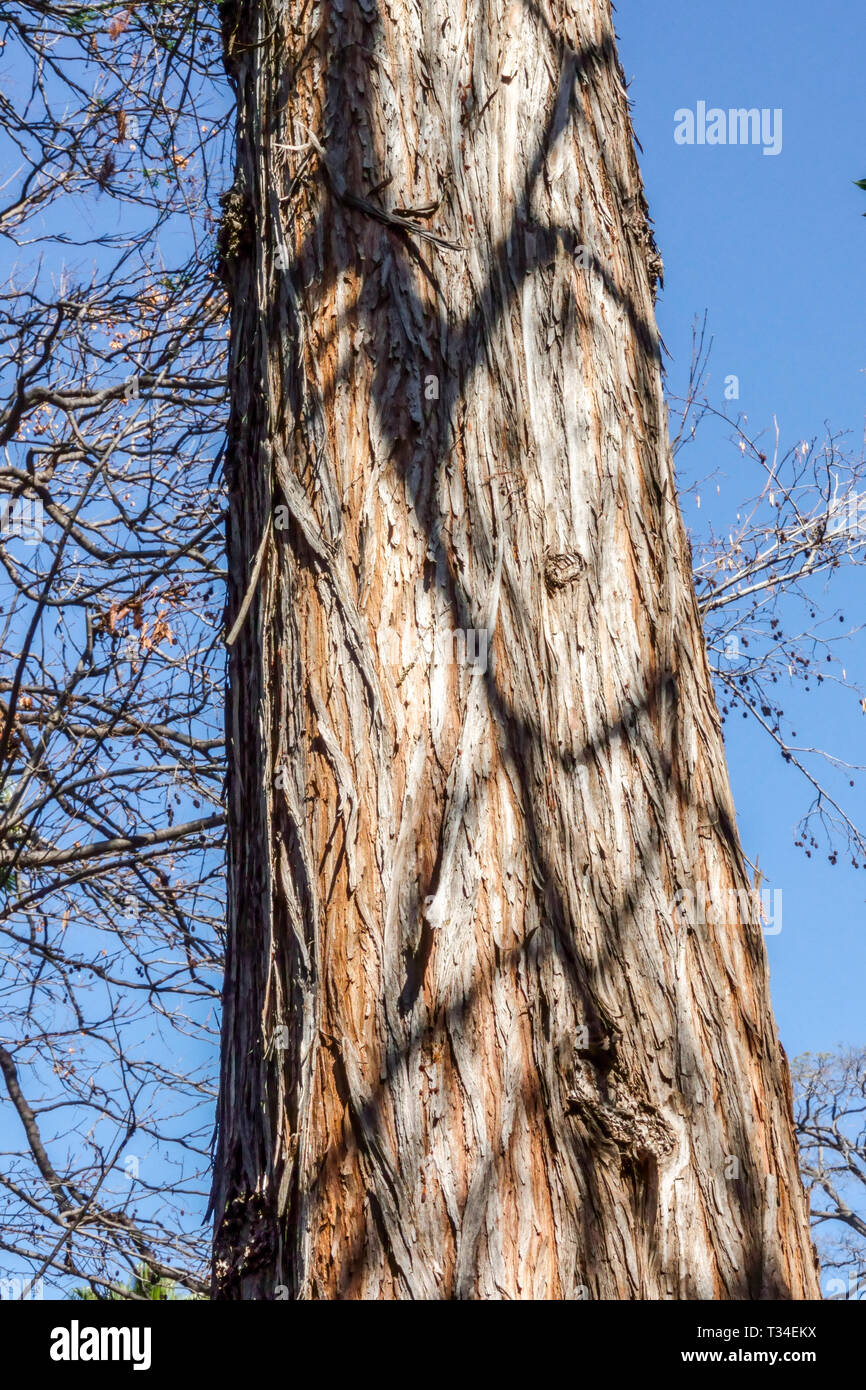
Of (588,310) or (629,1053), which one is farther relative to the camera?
(588,310)

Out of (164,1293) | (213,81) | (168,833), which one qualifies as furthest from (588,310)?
(164,1293)

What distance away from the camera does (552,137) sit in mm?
1734

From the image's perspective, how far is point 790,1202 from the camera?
132 cm

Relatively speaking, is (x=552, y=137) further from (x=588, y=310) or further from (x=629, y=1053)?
(x=629, y=1053)

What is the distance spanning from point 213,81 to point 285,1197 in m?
3.44

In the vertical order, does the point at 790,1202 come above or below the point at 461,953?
below

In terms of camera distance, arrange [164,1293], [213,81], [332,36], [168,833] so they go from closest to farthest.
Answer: [332,36], [213,81], [164,1293], [168,833]

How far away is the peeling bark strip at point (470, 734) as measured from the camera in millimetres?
1240

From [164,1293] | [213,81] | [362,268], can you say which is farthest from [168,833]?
[362,268]

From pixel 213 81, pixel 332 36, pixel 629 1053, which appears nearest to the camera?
pixel 629 1053

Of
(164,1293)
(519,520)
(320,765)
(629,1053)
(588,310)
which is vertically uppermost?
(588,310)

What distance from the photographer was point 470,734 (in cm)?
140

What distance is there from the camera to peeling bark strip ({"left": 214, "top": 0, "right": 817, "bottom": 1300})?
1.24 metres

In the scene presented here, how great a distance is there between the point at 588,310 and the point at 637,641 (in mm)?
542
